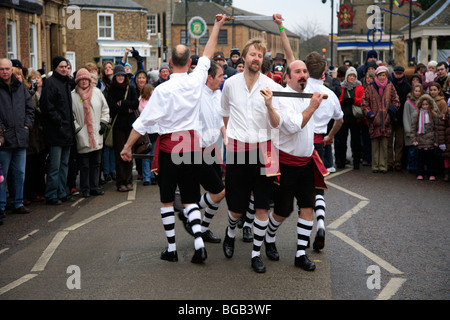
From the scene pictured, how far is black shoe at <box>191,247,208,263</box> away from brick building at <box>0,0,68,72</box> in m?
12.4

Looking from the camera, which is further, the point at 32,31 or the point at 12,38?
the point at 32,31

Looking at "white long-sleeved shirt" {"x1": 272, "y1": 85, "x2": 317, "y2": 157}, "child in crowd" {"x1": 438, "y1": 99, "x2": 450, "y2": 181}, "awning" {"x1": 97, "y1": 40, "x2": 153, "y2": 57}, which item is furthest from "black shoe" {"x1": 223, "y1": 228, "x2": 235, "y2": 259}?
"awning" {"x1": 97, "y1": 40, "x2": 153, "y2": 57}

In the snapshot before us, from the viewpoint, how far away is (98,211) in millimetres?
9609

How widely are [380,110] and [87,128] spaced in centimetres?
620

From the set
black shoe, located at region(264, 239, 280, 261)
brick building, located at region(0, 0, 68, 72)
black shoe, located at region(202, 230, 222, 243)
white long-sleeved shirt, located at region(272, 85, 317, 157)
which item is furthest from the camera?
brick building, located at region(0, 0, 68, 72)

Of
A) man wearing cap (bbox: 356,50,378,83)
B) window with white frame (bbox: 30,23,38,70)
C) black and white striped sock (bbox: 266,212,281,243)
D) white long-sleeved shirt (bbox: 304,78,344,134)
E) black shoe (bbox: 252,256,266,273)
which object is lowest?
black shoe (bbox: 252,256,266,273)

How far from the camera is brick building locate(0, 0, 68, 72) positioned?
20453 mm

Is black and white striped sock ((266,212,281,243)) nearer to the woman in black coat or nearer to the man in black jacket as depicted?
the man in black jacket

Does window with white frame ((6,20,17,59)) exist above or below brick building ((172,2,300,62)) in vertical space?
below

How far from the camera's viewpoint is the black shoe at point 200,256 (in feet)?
21.3

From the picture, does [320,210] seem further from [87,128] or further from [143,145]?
[87,128]

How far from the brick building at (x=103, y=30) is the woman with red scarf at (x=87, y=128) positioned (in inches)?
1596

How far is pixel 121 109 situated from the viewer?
38.2 feet

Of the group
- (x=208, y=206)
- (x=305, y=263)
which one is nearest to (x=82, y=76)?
(x=208, y=206)
